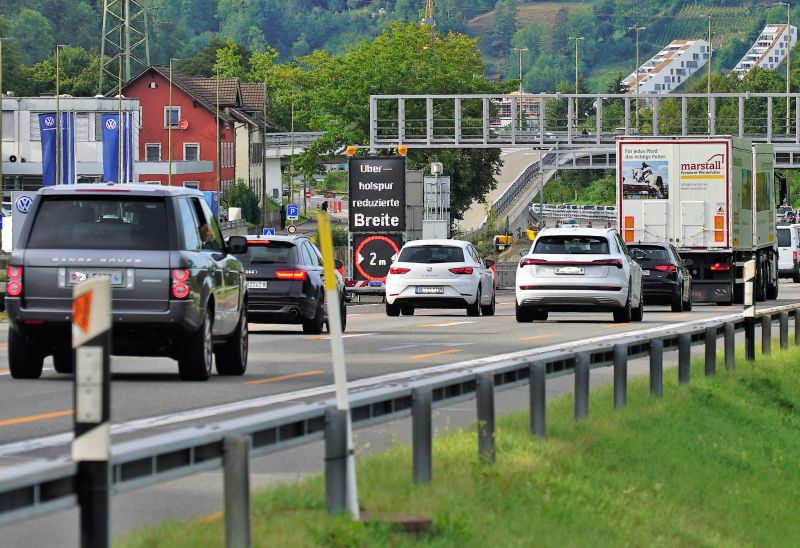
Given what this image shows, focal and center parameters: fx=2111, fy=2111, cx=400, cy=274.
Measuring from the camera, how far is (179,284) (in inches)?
721

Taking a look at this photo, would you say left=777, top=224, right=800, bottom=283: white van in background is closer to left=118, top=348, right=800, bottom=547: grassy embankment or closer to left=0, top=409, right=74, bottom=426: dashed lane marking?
left=118, top=348, right=800, bottom=547: grassy embankment

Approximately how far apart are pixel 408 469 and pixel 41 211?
7.78 metres

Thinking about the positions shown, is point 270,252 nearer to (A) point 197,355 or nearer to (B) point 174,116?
(A) point 197,355

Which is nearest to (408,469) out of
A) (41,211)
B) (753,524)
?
(753,524)

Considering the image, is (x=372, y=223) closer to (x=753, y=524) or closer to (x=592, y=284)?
(x=592, y=284)

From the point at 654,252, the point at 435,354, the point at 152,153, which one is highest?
the point at 152,153

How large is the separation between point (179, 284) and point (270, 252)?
40.5ft

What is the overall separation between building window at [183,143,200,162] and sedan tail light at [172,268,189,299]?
123 m

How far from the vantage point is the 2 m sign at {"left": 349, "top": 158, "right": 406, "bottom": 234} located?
52.2 m

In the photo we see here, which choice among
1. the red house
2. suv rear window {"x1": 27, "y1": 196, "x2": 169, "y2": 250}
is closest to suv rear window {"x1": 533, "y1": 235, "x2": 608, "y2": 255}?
suv rear window {"x1": 27, "y1": 196, "x2": 169, "y2": 250}

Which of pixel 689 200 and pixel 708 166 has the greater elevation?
pixel 708 166

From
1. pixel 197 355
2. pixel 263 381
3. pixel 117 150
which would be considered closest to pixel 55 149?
pixel 117 150

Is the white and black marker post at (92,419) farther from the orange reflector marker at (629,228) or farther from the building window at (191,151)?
the building window at (191,151)

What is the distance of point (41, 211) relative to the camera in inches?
725
